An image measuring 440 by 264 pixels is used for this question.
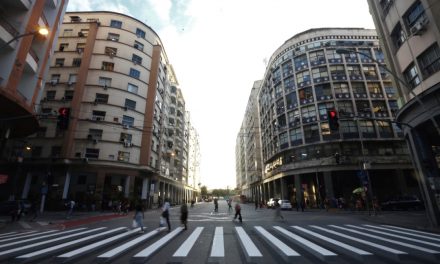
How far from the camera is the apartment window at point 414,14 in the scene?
13891 millimetres

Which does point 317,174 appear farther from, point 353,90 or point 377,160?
point 353,90

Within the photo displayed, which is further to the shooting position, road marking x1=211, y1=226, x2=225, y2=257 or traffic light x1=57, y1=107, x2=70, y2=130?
traffic light x1=57, y1=107, x2=70, y2=130

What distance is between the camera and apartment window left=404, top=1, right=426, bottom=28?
1389 cm

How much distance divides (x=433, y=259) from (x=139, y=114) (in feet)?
117

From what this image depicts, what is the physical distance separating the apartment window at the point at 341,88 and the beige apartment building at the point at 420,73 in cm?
2090

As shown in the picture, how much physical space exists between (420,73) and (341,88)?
25185 millimetres

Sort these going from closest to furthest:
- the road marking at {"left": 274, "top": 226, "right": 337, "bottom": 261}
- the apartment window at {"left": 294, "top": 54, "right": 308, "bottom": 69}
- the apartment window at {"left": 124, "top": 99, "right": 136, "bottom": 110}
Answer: the road marking at {"left": 274, "top": 226, "right": 337, "bottom": 261} → the apartment window at {"left": 124, "top": 99, "right": 136, "bottom": 110} → the apartment window at {"left": 294, "top": 54, "right": 308, "bottom": 69}

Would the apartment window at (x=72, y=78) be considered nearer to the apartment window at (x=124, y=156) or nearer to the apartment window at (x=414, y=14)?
the apartment window at (x=124, y=156)

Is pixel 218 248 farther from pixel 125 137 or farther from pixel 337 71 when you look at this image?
pixel 337 71

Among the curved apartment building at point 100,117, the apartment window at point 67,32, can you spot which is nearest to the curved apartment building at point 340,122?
the curved apartment building at point 100,117

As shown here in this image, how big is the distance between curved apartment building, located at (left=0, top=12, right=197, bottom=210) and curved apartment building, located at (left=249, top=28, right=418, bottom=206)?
23.7 meters

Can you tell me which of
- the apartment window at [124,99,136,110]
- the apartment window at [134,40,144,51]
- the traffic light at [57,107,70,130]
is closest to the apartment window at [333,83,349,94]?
the apartment window at [124,99,136,110]

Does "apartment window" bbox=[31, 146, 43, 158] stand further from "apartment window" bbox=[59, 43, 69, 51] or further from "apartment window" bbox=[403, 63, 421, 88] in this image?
"apartment window" bbox=[403, 63, 421, 88]

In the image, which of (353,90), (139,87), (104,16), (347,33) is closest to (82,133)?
(139,87)
